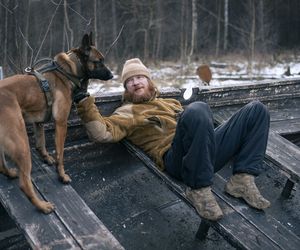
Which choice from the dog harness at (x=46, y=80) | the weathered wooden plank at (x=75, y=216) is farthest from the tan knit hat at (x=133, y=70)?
the weathered wooden plank at (x=75, y=216)

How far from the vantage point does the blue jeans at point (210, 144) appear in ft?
9.06

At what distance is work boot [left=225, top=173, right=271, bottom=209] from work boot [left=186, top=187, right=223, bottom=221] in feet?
0.96

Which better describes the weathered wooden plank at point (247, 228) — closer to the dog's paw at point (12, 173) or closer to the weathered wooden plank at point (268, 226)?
the weathered wooden plank at point (268, 226)

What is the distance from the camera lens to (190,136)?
280 cm

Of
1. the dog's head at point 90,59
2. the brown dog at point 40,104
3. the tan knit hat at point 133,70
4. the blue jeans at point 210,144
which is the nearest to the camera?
the brown dog at point 40,104

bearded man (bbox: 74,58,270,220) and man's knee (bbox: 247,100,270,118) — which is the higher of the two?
man's knee (bbox: 247,100,270,118)

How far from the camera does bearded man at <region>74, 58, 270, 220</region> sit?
9.09 ft

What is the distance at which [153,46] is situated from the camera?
21266mm

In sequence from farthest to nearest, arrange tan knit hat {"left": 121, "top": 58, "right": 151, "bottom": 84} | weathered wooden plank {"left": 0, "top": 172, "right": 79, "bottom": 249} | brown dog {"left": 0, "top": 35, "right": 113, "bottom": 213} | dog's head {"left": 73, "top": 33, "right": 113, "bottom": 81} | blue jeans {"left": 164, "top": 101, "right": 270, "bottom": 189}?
tan knit hat {"left": 121, "top": 58, "right": 151, "bottom": 84}, dog's head {"left": 73, "top": 33, "right": 113, "bottom": 81}, blue jeans {"left": 164, "top": 101, "right": 270, "bottom": 189}, brown dog {"left": 0, "top": 35, "right": 113, "bottom": 213}, weathered wooden plank {"left": 0, "top": 172, "right": 79, "bottom": 249}

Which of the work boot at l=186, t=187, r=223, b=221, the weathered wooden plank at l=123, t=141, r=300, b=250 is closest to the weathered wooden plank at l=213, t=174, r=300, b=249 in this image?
the weathered wooden plank at l=123, t=141, r=300, b=250

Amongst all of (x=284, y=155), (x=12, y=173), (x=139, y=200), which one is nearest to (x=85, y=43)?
(x=12, y=173)

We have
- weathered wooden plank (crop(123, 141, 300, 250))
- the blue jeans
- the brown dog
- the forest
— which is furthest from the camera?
the forest

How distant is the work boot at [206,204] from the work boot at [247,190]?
29 cm

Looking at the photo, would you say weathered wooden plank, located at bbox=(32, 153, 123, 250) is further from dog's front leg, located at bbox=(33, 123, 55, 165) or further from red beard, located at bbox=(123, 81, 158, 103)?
red beard, located at bbox=(123, 81, 158, 103)
